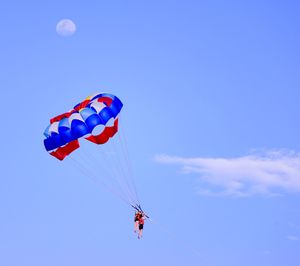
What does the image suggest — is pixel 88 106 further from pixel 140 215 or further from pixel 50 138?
pixel 140 215

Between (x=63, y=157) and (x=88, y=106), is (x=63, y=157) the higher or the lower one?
the lower one

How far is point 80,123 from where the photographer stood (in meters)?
30.4

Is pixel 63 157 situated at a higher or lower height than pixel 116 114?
lower

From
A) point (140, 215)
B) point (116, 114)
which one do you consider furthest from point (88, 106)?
point (140, 215)

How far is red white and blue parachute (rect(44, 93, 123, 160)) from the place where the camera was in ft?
100

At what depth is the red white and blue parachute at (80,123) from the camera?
30.5m

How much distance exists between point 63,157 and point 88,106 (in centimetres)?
333

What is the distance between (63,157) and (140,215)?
565 centimetres

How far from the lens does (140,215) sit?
30.5 meters

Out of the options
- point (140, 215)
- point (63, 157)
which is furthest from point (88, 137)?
point (140, 215)

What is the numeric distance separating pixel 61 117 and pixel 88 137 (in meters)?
1.96

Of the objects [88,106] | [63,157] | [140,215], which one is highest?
[88,106]

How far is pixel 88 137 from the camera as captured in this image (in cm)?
3189

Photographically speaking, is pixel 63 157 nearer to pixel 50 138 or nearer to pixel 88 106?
pixel 50 138
